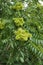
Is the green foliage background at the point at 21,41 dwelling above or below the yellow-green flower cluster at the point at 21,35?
below

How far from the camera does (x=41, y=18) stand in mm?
2896

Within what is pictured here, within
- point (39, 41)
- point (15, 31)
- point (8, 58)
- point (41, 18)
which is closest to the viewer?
point (15, 31)

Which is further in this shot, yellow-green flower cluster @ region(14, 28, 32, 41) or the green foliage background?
the green foliage background

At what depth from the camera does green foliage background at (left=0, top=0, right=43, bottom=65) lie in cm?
238

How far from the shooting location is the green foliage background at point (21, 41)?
2381 millimetres

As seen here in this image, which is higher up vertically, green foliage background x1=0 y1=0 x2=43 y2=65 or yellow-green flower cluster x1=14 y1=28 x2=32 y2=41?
yellow-green flower cluster x1=14 y1=28 x2=32 y2=41

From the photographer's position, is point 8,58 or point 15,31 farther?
point 8,58

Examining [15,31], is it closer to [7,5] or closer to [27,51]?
[27,51]

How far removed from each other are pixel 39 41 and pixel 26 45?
14cm

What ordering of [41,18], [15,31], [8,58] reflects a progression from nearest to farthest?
1. [15,31]
2. [8,58]
3. [41,18]

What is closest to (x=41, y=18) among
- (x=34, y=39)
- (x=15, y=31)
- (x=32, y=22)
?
(x=32, y=22)

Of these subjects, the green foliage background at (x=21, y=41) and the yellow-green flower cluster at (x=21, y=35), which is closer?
the yellow-green flower cluster at (x=21, y=35)

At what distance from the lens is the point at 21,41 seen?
2.29 meters

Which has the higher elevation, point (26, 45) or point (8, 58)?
point (26, 45)
